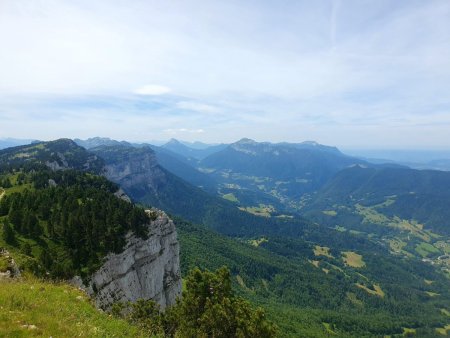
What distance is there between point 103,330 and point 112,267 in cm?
5888

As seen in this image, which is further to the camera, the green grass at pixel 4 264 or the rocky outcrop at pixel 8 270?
the green grass at pixel 4 264

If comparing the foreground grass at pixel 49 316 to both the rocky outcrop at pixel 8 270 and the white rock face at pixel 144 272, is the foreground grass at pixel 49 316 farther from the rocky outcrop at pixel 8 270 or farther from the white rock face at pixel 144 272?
the white rock face at pixel 144 272

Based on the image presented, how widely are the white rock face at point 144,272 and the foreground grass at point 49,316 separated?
35.7 m

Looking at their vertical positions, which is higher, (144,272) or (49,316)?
(49,316)

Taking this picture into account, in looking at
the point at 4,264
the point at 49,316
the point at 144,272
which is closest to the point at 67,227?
the point at 144,272

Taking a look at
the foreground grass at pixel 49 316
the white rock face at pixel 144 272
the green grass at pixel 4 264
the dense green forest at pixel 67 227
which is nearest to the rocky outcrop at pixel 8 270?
the green grass at pixel 4 264

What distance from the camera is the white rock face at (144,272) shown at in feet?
241

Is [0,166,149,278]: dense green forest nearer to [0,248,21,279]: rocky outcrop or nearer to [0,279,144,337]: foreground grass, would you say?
[0,248,21,279]: rocky outcrop

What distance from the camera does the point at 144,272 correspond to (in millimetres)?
92625

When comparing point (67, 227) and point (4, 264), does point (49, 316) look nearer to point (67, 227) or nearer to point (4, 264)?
point (4, 264)

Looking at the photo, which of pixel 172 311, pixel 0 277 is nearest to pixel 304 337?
pixel 172 311

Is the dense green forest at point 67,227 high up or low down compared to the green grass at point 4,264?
down

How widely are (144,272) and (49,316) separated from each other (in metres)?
73.9

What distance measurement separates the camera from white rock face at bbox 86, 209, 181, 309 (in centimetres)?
7338
